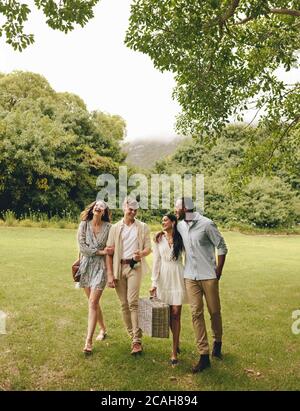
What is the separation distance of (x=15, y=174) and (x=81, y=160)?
5.47 metres

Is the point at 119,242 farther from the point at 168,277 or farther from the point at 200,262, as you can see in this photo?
the point at 200,262

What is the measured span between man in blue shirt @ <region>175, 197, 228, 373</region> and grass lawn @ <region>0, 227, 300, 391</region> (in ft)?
2.30

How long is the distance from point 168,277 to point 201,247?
2.08 feet

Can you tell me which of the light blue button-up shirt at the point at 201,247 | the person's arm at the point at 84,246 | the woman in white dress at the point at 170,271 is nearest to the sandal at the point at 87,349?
the woman in white dress at the point at 170,271

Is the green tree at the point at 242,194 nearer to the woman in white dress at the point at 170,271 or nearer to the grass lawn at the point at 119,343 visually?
the grass lawn at the point at 119,343

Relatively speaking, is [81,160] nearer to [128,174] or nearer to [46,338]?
[128,174]

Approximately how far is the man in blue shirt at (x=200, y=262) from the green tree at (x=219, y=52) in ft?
9.41

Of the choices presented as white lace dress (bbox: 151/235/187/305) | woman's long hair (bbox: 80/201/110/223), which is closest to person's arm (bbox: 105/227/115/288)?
woman's long hair (bbox: 80/201/110/223)

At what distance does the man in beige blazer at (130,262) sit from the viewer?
6.20m

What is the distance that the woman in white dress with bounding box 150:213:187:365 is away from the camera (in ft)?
19.7

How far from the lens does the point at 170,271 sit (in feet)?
20.0

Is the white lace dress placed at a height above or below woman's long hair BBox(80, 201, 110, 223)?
below

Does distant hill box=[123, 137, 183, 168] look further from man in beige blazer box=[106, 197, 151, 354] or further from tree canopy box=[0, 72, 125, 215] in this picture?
man in beige blazer box=[106, 197, 151, 354]

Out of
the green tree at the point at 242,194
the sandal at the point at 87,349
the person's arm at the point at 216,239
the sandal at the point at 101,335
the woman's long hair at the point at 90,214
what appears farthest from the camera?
the green tree at the point at 242,194
